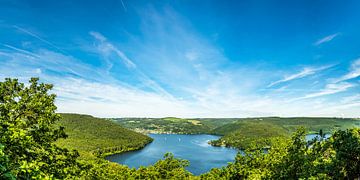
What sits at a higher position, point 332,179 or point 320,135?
point 320,135

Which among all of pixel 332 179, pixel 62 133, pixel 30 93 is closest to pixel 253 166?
pixel 332 179

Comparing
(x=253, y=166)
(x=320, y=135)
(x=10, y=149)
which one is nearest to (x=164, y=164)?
A: (x=253, y=166)

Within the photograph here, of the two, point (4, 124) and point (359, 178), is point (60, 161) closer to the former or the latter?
point (4, 124)

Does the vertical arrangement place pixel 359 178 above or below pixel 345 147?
below

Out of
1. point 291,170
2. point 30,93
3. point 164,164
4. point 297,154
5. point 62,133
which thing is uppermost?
point 30,93

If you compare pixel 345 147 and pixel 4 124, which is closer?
pixel 4 124

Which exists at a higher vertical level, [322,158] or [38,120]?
[38,120]

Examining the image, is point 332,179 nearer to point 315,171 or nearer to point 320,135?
point 315,171

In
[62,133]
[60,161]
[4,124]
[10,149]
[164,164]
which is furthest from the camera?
[164,164]

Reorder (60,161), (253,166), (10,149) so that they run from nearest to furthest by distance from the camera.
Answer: (10,149)
(60,161)
(253,166)
